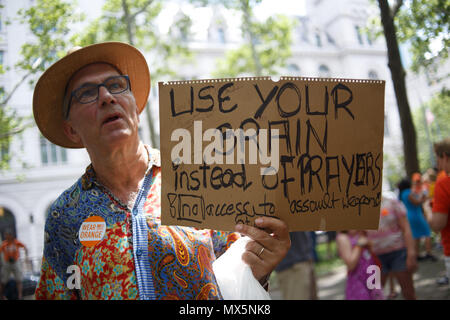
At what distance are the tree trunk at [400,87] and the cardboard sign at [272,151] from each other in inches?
75.8

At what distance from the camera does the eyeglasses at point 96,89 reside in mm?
1812

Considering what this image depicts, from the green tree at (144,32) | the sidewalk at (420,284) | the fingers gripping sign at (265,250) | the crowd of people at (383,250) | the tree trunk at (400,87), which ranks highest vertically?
the green tree at (144,32)

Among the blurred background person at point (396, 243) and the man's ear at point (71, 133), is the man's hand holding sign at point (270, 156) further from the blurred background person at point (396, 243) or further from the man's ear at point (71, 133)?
the blurred background person at point (396, 243)

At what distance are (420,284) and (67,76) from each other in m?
6.09

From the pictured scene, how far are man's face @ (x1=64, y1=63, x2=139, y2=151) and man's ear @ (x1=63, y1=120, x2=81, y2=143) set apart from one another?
0.08 metres

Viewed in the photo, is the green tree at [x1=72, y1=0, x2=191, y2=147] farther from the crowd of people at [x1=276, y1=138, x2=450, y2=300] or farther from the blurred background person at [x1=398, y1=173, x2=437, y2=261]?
the blurred background person at [x1=398, y1=173, x2=437, y2=261]

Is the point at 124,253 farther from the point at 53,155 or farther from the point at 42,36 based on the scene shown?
the point at 53,155

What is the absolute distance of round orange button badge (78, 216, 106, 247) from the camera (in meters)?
1.59

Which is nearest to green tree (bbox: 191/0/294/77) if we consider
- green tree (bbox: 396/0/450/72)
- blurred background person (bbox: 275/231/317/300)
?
green tree (bbox: 396/0/450/72)

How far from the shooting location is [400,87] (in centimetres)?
495

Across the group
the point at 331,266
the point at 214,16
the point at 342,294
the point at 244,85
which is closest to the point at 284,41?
the point at 214,16

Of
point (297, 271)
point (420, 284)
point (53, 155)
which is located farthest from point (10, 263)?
point (53, 155)

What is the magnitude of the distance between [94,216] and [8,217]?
43.5 feet

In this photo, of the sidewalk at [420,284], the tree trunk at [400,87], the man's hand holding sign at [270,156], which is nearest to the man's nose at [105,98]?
the man's hand holding sign at [270,156]
